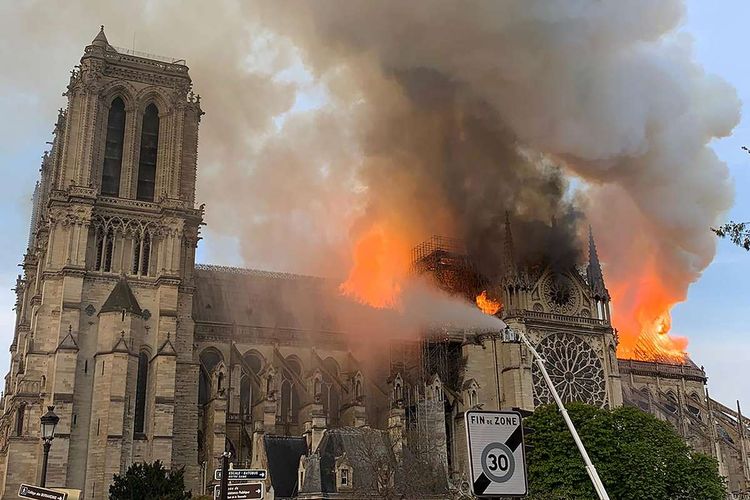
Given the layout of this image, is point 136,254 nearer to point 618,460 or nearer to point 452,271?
point 452,271

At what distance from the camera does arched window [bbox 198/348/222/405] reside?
54.2 metres

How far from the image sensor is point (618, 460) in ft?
141

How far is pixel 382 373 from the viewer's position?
6031cm

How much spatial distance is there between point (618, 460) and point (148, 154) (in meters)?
37.0

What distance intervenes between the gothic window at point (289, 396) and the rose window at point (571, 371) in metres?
16.9

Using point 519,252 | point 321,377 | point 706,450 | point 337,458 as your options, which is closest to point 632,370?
point 706,450

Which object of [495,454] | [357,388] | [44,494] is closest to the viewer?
[495,454]

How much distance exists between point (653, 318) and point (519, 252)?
25779 millimetres

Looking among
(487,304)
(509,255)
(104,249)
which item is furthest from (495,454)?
(487,304)

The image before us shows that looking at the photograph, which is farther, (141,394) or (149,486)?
(141,394)

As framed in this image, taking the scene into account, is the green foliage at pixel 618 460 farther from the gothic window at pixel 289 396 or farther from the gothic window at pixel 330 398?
the gothic window at pixel 289 396

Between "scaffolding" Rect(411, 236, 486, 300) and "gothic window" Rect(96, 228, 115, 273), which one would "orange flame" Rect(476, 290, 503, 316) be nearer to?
"scaffolding" Rect(411, 236, 486, 300)

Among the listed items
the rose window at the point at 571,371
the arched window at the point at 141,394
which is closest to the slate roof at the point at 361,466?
the arched window at the point at 141,394

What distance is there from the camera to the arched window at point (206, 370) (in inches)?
2136
